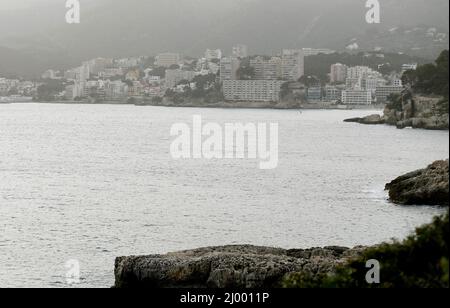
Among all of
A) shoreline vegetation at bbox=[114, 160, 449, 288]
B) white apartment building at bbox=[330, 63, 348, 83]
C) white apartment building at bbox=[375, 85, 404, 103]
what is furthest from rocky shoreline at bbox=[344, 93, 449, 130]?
white apartment building at bbox=[330, 63, 348, 83]

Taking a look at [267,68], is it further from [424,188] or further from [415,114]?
[424,188]

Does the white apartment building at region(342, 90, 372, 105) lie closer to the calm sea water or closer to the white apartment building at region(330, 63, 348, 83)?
the white apartment building at region(330, 63, 348, 83)

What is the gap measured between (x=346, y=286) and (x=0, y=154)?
54676 mm

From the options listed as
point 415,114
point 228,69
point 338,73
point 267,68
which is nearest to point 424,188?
point 415,114

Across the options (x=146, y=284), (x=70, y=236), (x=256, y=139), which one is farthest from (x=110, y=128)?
(x=146, y=284)

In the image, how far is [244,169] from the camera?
5016 cm

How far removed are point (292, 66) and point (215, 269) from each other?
168 meters

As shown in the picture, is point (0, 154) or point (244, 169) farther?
point (0, 154)

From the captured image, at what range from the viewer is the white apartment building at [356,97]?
531 feet

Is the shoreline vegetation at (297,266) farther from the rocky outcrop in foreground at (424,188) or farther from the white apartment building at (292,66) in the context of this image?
the white apartment building at (292,66)

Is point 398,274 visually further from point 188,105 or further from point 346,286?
point 188,105

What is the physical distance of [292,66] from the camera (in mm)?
182250
